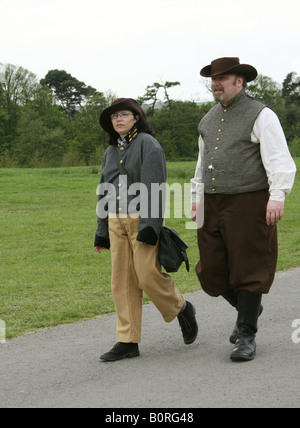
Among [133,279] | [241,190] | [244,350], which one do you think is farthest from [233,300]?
[241,190]

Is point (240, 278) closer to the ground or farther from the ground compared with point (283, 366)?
farther from the ground

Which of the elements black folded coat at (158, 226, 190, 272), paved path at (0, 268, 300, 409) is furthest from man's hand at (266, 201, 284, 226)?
paved path at (0, 268, 300, 409)

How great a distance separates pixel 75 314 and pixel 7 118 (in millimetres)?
67462

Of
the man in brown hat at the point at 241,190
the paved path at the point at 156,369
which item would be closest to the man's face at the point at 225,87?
the man in brown hat at the point at 241,190

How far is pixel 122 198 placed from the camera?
16.5 ft

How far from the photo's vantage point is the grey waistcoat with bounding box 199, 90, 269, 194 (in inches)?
193

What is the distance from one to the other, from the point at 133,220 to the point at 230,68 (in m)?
1.27

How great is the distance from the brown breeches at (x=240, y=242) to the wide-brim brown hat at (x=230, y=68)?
2.84 feet

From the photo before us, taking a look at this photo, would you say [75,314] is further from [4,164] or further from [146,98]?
[146,98]

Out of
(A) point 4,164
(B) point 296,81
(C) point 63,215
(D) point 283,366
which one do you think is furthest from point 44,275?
(B) point 296,81

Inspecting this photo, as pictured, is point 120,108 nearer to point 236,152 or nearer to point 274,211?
point 236,152

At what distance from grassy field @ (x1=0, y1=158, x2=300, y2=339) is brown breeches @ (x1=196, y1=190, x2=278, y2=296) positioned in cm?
175

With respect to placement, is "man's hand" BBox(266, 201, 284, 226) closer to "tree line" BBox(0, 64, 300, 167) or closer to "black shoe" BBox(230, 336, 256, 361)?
"black shoe" BBox(230, 336, 256, 361)

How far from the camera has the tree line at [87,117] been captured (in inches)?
2611
